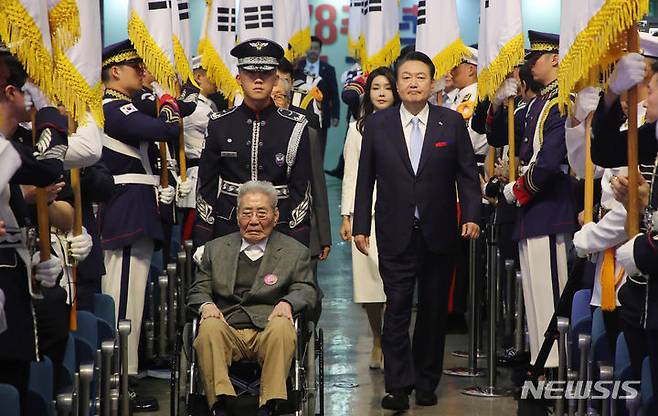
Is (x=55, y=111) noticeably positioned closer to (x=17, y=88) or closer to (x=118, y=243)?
(x=17, y=88)

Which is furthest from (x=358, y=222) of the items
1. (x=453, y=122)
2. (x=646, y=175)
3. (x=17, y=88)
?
(x=17, y=88)

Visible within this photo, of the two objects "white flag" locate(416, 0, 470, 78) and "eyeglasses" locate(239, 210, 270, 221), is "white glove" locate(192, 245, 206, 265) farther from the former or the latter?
"white flag" locate(416, 0, 470, 78)

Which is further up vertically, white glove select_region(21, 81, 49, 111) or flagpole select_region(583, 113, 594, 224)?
white glove select_region(21, 81, 49, 111)

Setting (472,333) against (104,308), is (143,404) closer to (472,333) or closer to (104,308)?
(104,308)

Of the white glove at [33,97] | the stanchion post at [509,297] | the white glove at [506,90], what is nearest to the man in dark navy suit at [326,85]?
the stanchion post at [509,297]

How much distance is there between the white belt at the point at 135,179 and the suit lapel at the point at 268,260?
1.38 metres

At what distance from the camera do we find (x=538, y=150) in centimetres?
670

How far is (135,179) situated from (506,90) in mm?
2062

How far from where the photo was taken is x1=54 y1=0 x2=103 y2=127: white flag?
4832mm

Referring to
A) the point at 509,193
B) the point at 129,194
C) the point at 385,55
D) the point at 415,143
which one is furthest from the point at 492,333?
the point at 385,55

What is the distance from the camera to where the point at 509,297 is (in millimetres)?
7578

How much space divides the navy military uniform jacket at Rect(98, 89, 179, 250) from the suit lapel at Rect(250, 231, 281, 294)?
130cm

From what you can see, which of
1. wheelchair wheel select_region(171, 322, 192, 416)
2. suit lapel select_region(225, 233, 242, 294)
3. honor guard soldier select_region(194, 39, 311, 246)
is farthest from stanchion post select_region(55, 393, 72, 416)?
honor guard soldier select_region(194, 39, 311, 246)

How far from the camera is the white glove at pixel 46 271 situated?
4379 millimetres
